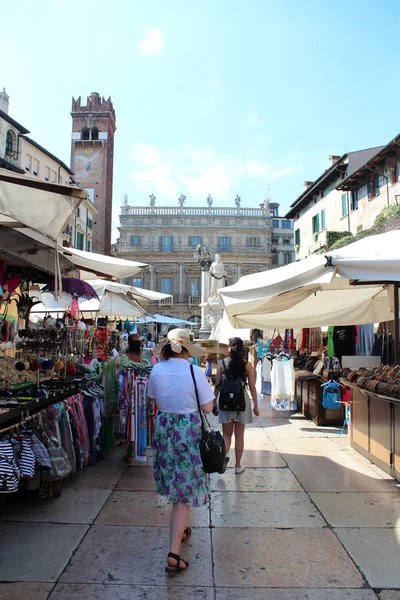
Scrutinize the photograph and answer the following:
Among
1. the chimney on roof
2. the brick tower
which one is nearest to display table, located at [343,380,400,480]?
the chimney on roof

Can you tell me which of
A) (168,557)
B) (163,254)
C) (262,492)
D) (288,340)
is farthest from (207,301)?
(163,254)

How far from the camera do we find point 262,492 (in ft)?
15.6

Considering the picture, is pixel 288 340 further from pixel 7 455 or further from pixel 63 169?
pixel 63 169

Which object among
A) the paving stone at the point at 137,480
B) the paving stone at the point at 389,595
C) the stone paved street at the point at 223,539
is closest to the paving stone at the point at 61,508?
the stone paved street at the point at 223,539

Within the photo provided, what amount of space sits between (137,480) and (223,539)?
1733mm

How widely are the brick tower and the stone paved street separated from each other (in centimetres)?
4478

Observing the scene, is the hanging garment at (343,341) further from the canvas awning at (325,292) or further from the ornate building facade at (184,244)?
the ornate building facade at (184,244)

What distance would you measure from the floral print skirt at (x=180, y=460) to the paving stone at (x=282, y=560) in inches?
18.6

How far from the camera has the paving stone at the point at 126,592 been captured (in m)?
2.78

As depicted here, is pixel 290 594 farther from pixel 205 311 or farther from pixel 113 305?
pixel 205 311

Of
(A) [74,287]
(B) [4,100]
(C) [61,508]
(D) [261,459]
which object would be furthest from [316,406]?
(B) [4,100]

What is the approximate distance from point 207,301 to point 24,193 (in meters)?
22.6

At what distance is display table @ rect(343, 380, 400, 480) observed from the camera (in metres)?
4.92

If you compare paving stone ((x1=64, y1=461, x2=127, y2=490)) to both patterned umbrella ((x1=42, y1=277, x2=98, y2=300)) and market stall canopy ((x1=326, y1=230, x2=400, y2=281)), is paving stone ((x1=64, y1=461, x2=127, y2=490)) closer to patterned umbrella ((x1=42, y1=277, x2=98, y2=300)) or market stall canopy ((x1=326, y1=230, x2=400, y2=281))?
patterned umbrella ((x1=42, y1=277, x2=98, y2=300))
